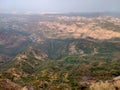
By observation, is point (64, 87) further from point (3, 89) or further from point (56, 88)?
point (3, 89)

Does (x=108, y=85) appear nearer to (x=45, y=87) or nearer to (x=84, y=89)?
(x=84, y=89)

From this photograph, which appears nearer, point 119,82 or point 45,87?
point 119,82

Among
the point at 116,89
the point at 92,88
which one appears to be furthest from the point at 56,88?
the point at 116,89

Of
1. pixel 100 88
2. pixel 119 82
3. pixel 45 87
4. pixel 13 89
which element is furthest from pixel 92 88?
pixel 13 89

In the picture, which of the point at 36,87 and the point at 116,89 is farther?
the point at 36,87

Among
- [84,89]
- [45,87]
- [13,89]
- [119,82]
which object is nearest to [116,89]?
[119,82]

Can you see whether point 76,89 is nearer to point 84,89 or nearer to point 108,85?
point 84,89

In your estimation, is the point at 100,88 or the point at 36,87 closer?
the point at 100,88
